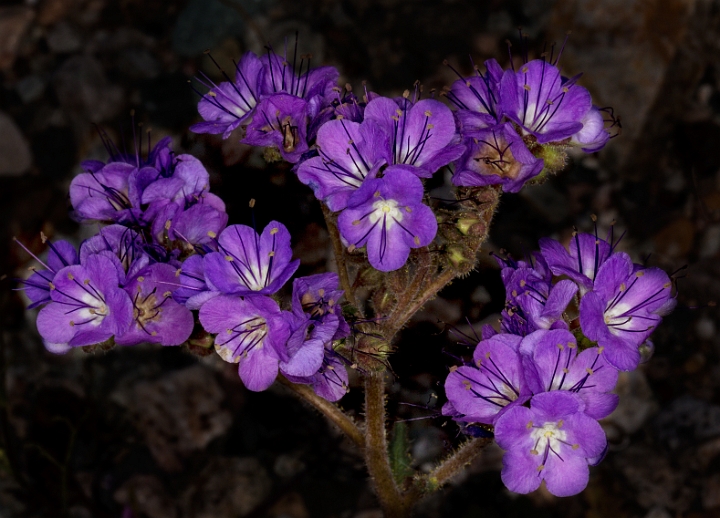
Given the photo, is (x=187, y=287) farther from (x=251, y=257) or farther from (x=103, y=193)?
(x=103, y=193)

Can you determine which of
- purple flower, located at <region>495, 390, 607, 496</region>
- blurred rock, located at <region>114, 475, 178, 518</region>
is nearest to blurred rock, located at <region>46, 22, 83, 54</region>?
blurred rock, located at <region>114, 475, 178, 518</region>

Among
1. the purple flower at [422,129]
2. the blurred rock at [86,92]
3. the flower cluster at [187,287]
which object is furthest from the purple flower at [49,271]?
the blurred rock at [86,92]

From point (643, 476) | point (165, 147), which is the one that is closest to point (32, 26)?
point (165, 147)

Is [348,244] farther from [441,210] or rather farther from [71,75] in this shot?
[71,75]

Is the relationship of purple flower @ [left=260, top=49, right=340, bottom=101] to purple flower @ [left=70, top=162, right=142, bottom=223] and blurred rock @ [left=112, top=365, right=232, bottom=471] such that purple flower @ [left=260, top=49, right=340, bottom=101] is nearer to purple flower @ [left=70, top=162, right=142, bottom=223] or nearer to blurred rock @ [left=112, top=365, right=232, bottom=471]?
purple flower @ [left=70, top=162, right=142, bottom=223]

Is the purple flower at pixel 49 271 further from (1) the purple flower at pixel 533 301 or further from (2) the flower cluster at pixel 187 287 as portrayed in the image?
(1) the purple flower at pixel 533 301

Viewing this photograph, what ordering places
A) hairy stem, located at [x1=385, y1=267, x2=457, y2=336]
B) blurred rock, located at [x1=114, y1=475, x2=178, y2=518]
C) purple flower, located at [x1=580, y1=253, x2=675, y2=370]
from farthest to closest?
blurred rock, located at [x1=114, y1=475, x2=178, y2=518] → hairy stem, located at [x1=385, y1=267, x2=457, y2=336] → purple flower, located at [x1=580, y1=253, x2=675, y2=370]
